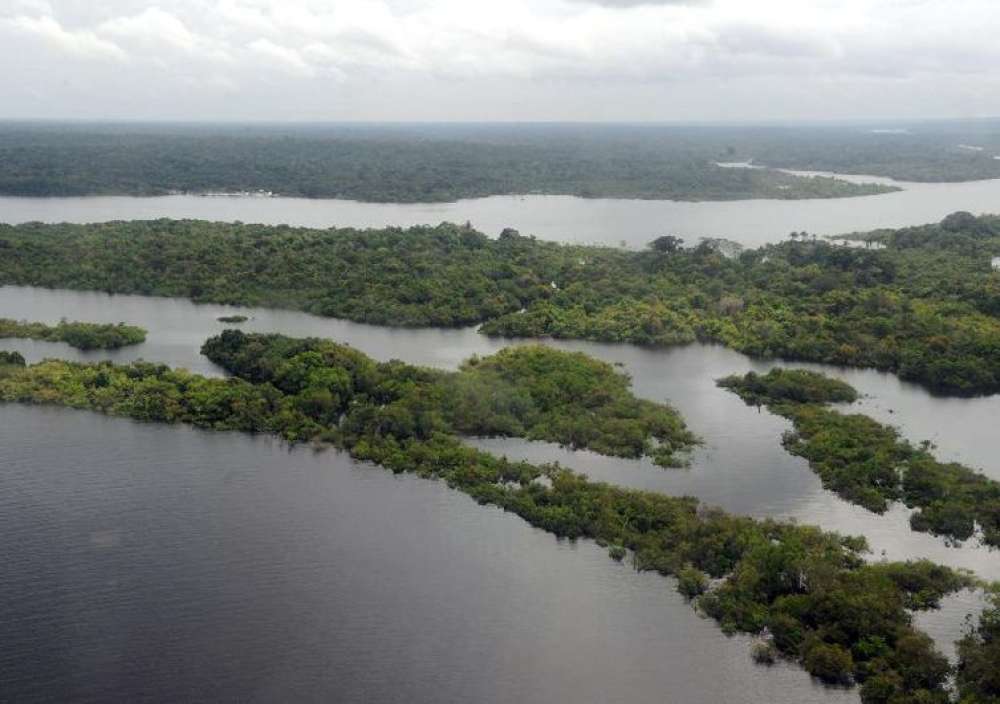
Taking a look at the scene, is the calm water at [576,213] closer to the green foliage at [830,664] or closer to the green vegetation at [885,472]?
the green vegetation at [885,472]

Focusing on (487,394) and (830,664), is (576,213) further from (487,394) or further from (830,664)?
(830,664)

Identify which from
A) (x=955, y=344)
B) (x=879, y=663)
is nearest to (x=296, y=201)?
(x=955, y=344)

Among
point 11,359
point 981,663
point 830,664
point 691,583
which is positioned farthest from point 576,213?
point 981,663

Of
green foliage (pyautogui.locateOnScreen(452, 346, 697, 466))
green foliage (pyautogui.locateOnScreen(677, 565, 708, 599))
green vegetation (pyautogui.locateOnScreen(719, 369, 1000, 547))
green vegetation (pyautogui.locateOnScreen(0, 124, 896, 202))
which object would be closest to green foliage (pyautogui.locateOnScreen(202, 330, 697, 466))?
green foliage (pyautogui.locateOnScreen(452, 346, 697, 466))

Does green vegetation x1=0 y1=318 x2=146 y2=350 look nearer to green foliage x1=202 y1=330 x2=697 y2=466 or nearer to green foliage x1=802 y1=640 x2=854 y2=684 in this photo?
green foliage x1=202 y1=330 x2=697 y2=466

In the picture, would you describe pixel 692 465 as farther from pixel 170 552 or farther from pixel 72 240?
pixel 72 240

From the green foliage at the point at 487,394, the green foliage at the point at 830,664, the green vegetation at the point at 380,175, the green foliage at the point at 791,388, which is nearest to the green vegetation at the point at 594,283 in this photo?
the green foliage at the point at 791,388

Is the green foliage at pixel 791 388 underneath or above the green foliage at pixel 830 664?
above
